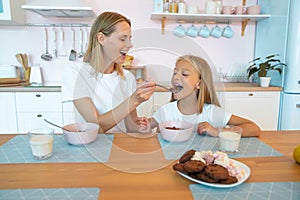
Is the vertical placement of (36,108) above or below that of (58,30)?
below

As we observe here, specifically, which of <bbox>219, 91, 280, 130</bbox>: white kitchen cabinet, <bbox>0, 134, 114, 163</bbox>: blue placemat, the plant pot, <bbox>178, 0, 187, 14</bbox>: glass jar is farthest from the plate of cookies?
<bbox>178, 0, 187, 14</bbox>: glass jar

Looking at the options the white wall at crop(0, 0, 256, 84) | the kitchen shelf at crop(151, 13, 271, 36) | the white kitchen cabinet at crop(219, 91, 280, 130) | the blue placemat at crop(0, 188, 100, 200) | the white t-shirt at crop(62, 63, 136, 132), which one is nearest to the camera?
the blue placemat at crop(0, 188, 100, 200)

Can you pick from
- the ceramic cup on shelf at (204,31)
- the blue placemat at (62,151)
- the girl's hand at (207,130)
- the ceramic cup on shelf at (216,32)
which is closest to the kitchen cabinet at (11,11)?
the blue placemat at (62,151)

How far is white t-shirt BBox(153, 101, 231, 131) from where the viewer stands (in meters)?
1.10

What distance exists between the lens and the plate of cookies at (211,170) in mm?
586

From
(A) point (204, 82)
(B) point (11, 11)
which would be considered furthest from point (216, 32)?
(B) point (11, 11)

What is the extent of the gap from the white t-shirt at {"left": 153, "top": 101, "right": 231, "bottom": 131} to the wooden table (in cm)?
30

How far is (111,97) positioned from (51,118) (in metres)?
1.10

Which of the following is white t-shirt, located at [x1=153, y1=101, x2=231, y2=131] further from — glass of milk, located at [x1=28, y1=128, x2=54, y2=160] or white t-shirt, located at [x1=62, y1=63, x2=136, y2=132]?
glass of milk, located at [x1=28, y1=128, x2=54, y2=160]

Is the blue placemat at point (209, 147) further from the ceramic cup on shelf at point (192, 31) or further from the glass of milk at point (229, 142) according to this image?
the ceramic cup on shelf at point (192, 31)

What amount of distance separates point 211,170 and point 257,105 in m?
1.83

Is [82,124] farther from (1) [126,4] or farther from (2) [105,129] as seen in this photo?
(1) [126,4]

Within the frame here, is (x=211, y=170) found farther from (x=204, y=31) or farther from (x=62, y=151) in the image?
(x=204, y=31)

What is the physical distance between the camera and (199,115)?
119 centimetres
